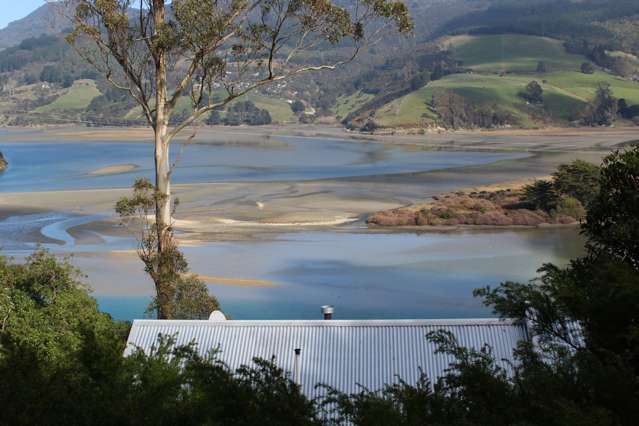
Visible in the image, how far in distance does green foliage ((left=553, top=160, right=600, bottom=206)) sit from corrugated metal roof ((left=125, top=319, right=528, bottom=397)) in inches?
1254

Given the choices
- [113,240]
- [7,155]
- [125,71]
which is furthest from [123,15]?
[7,155]

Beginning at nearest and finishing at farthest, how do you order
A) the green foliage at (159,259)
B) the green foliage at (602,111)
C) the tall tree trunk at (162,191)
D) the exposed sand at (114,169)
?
the green foliage at (159,259)
the tall tree trunk at (162,191)
the exposed sand at (114,169)
the green foliage at (602,111)

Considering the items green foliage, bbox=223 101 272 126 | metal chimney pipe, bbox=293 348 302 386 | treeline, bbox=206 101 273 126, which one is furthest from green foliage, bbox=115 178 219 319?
green foliage, bbox=223 101 272 126

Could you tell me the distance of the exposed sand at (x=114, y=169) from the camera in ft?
218

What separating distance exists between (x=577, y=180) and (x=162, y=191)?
31910 millimetres

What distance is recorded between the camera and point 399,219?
4069 centimetres

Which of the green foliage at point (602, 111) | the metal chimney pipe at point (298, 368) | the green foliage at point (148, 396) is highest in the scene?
the green foliage at point (148, 396)

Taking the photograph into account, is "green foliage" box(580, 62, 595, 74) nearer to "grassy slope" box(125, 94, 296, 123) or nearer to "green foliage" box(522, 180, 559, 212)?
"grassy slope" box(125, 94, 296, 123)

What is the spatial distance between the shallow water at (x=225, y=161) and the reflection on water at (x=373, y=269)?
24541 millimetres

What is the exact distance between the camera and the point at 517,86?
148500 mm

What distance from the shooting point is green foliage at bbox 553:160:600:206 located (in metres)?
43.7

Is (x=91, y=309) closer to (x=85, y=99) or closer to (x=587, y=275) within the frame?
(x=587, y=275)

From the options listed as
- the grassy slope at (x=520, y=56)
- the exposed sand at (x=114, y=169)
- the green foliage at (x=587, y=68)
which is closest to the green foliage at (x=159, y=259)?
the exposed sand at (x=114, y=169)

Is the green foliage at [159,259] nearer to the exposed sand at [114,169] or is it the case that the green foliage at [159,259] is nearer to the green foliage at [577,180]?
the green foliage at [577,180]
